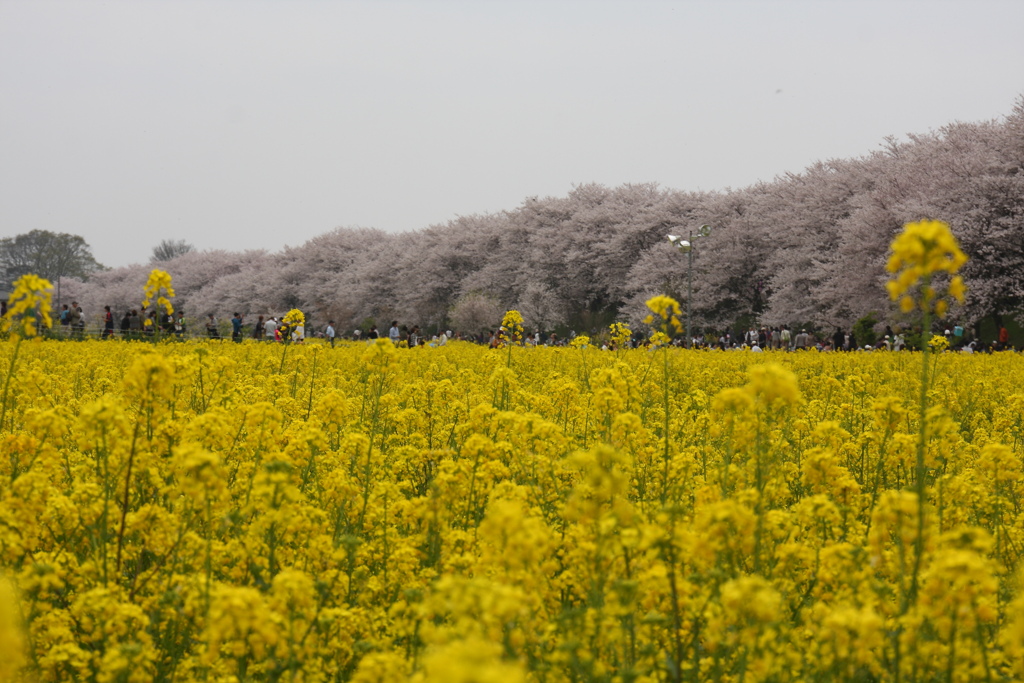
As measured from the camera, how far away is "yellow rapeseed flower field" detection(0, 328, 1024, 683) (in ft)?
8.27

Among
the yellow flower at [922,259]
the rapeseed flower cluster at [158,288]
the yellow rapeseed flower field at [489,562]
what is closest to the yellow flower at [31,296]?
the yellow rapeseed flower field at [489,562]

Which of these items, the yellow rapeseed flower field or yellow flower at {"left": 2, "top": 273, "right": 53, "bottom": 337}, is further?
yellow flower at {"left": 2, "top": 273, "right": 53, "bottom": 337}

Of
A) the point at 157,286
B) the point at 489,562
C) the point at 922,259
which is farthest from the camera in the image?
the point at 157,286

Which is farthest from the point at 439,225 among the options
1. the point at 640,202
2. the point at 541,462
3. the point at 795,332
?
the point at 541,462

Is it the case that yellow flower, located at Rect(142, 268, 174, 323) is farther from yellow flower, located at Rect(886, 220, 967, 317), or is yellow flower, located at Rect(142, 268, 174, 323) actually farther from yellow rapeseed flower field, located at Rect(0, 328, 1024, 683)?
yellow flower, located at Rect(886, 220, 967, 317)

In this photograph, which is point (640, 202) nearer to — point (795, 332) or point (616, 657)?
point (795, 332)

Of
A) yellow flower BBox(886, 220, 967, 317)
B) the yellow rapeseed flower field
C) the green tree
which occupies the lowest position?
the yellow rapeseed flower field

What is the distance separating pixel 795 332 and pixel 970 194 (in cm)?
1287

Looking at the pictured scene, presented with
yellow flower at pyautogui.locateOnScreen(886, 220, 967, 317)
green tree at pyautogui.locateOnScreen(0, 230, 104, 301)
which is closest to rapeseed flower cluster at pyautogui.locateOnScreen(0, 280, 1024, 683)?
yellow flower at pyautogui.locateOnScreen(886, 220, 967, 317)

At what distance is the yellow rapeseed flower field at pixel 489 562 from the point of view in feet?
→ 8.27

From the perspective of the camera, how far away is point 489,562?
3143 mm

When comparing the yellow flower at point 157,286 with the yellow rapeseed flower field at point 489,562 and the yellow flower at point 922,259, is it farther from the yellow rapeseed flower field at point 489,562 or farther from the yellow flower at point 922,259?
the yellow flower at point 922,259

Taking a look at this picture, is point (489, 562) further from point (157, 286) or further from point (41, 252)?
point (41, 252)

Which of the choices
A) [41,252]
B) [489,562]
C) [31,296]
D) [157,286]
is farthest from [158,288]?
[41,252]
